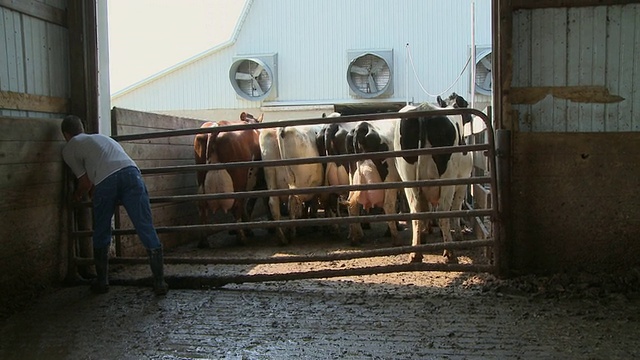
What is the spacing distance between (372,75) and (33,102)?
A: 45.9ft

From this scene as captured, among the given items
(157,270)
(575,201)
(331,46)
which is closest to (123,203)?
(157,270)

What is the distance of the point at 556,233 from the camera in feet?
17.4

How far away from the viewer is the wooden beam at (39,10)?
16.9 feet

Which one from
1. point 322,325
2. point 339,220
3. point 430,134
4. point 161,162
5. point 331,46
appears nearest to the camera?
point 322,325

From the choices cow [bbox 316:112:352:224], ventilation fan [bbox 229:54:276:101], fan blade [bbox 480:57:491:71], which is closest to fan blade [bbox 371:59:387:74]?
fan blade [bbox 480:57:491:71]

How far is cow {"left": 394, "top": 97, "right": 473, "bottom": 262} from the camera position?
6.30 m

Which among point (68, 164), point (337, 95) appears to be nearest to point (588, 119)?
point (68, 164)

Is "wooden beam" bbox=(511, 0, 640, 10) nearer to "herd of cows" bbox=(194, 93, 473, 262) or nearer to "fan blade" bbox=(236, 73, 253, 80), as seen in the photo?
"herd of cows" bbox=(194, 93, 473, 262)

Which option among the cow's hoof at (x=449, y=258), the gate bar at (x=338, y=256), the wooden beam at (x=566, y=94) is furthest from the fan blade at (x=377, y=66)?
the gate bar at (x=338, y=256)

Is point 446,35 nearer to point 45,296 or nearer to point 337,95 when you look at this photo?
point 337,95

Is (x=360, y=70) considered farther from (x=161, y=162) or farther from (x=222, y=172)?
(x=161, y=162)

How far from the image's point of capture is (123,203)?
521cm

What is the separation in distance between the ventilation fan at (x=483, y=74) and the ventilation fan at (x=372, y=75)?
9.00ft

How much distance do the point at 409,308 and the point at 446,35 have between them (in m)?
16.1
